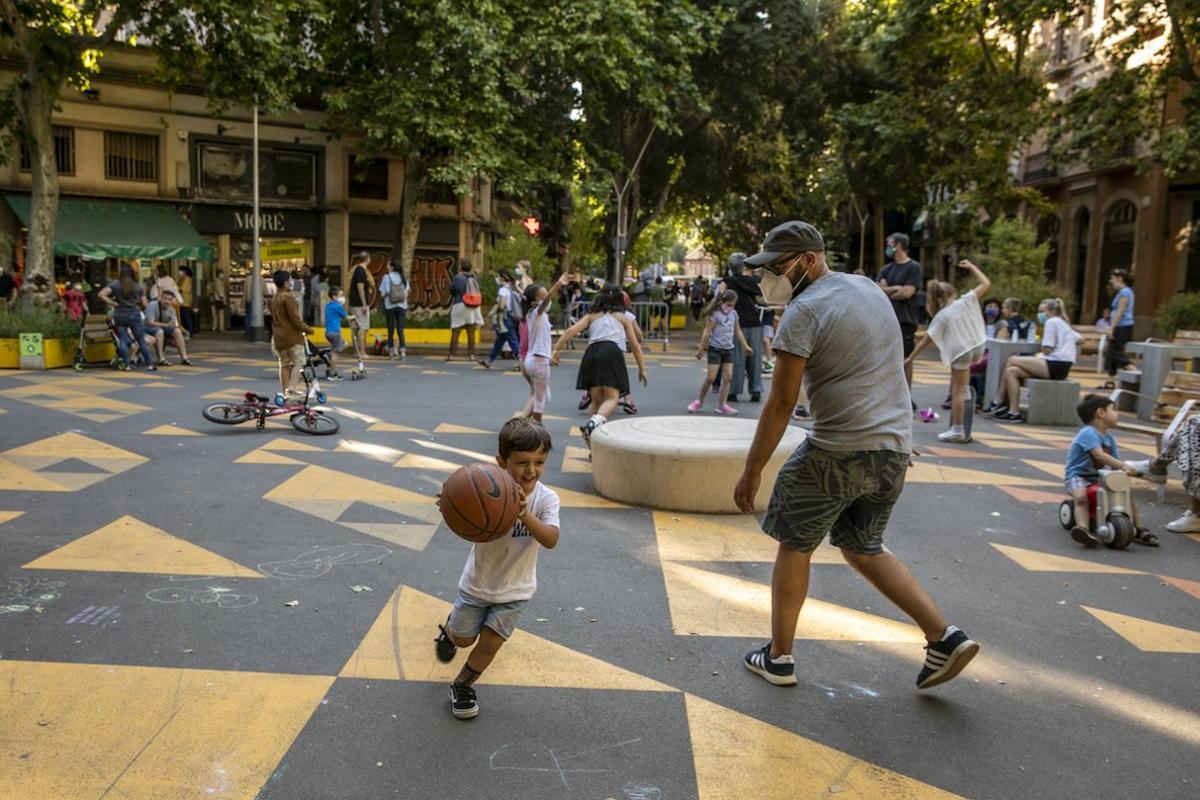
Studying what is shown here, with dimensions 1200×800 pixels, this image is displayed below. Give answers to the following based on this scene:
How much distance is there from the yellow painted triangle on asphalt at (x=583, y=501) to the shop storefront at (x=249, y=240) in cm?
2035

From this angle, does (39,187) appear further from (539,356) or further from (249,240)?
(539,356)

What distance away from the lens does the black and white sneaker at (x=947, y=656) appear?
376 centimetres

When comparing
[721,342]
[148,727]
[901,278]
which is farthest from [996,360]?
[148,727]

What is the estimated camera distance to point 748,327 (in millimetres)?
12594

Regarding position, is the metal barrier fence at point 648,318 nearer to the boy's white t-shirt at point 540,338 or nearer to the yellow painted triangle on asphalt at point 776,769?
the boy's white t-shirt at point 540,338

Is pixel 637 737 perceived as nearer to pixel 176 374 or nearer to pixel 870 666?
pixel 870 666

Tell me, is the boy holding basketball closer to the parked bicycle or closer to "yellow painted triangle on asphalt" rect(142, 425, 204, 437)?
the parked bicycle

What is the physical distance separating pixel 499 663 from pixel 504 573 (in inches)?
27.6

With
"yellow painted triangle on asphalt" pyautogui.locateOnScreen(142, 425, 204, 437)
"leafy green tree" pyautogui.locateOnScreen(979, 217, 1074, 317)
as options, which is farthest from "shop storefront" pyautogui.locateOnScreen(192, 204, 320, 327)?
"leafy green tree" pyautogui.locateOnScreen(979, 217, 1074, 317)

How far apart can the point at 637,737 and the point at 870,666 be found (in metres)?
1.24

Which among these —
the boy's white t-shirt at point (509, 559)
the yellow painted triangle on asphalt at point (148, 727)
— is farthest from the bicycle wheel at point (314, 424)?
the boy's white t-shirt at point (509, 559)

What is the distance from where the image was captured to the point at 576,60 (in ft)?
69.6

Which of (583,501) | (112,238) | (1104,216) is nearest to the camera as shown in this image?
(583,501)

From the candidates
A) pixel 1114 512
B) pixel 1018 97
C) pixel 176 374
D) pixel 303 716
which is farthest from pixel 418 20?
pixel 303 716
